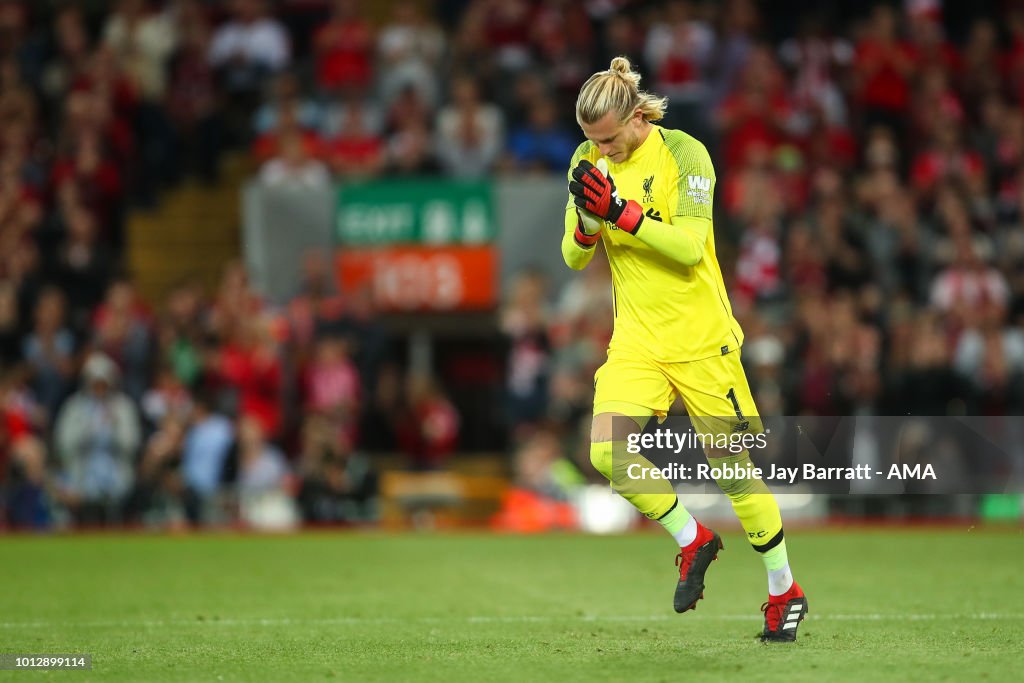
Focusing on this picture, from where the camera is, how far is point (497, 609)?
881 cm

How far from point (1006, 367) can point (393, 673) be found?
10.1 metres

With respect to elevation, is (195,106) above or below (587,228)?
above

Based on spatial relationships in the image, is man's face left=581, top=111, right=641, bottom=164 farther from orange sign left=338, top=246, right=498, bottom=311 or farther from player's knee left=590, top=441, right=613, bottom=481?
orange sign left=338, top=246, right=498, bottom=311

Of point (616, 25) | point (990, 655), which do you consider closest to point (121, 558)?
point (990, 655)

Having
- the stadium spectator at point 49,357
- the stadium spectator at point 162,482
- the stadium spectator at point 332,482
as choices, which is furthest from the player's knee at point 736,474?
the stadium spectator at point 49,357

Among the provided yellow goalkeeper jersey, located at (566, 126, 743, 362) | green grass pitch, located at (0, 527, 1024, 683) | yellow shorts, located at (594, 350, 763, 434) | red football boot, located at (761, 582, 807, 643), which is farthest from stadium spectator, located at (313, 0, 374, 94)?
red football boot, located at (761, 582, 807, 643)

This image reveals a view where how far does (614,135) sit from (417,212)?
387 inches

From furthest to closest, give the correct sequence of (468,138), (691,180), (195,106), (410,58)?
(195,106), (410,58), (468,138), (691,180)

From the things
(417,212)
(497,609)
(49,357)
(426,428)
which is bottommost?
(497,609)

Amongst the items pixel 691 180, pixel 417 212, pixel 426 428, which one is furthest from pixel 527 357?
pixel 691 180

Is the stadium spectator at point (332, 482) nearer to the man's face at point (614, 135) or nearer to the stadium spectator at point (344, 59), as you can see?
the stadium spectator at point (344, 59)

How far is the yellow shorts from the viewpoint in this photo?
23.6 ft

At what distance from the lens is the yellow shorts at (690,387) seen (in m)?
7.18

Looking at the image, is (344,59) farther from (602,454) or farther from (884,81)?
(602,454)
